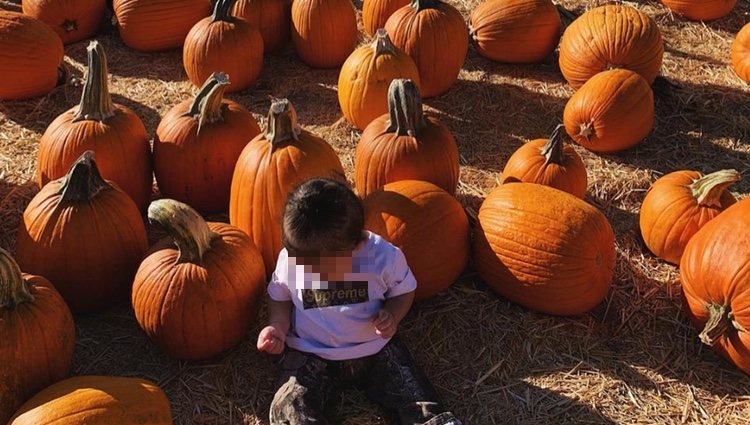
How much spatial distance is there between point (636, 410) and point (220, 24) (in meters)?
3.98

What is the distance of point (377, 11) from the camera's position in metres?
6.36

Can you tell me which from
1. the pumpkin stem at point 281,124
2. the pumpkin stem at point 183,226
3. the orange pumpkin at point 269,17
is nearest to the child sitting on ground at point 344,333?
the pumpkin stem at point 183,226

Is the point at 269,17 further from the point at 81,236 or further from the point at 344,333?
the point at 344,333

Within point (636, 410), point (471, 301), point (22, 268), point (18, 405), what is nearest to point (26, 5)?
point (22, 268)

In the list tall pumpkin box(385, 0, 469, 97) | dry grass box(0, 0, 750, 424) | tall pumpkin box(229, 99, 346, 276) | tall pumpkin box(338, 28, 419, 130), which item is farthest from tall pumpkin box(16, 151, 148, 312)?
tall pumpkin box(385, 0, 469, 97)

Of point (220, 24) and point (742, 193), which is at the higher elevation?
point (220, 24)

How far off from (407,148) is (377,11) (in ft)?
8.47

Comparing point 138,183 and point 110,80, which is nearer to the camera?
point 138,183

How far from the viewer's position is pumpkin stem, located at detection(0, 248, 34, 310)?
303 centimetres

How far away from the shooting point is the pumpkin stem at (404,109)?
4090 millimetres

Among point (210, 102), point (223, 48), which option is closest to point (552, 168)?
point (210, 102)

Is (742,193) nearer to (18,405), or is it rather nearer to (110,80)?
(18,405)

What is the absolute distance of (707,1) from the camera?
668 cm

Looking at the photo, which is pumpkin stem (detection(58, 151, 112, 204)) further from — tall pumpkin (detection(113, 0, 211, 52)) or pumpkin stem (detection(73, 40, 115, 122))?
tall pumpkin (detection(113, 0, 211, 52))
